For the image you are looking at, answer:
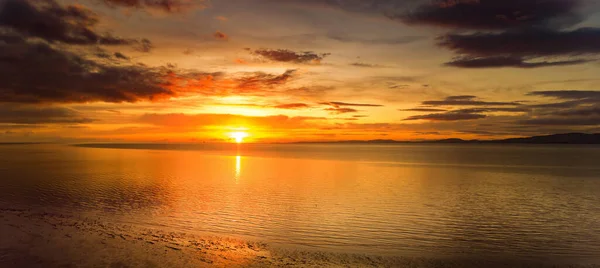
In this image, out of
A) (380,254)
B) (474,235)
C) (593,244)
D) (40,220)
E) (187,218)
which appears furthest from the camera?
(187,218)

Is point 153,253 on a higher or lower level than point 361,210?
lower

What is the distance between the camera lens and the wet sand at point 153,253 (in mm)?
16828

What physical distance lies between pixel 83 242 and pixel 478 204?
28870 mm

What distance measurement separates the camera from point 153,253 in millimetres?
18000

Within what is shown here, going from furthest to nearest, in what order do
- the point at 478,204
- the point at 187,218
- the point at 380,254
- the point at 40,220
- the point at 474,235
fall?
the point at 478,204, the point at 187,218, the point at 40,220, the point at 474,235, the point at 380,254

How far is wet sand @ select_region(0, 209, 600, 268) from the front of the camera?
663 inches

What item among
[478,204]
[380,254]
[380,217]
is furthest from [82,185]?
[478,204]

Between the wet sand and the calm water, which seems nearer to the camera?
the wet sand

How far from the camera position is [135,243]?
19750mm

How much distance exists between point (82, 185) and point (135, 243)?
93.7 ft

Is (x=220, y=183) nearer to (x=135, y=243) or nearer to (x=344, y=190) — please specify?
(x=344, y=190)

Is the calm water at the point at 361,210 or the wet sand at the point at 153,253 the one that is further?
the calm water at the point at 361,210

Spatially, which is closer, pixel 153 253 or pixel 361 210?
pixel 153 253

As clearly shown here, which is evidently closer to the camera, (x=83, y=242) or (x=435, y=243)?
(x=83, y=242)
